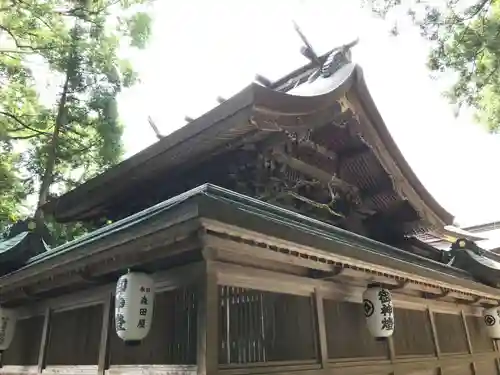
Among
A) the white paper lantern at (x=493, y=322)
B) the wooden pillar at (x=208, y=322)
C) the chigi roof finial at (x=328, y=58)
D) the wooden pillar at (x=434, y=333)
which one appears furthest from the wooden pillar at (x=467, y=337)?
the wooden pillar at (x=208, y=322)

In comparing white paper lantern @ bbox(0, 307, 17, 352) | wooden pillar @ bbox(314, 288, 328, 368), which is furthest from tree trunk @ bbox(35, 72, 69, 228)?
wooden pillar @ bbox(314, 288, 328, 368)

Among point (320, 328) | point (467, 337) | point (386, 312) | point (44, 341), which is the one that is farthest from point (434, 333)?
point (44, 341)

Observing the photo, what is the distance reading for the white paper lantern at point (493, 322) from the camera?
31.6 feet

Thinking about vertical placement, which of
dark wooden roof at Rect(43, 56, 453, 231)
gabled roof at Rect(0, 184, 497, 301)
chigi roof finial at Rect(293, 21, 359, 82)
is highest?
chigi roof finial at Rect(293, 21, 359, 82)

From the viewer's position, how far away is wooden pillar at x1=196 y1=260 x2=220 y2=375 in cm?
361

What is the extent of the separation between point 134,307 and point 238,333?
3.60ft

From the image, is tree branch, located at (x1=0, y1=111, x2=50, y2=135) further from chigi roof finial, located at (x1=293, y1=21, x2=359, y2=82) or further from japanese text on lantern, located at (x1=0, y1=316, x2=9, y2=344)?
chigi roof finial, located at (x1=293, y1=21, x2=359, y2=82)

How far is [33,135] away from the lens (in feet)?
47.8

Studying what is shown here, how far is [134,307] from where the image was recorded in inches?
162

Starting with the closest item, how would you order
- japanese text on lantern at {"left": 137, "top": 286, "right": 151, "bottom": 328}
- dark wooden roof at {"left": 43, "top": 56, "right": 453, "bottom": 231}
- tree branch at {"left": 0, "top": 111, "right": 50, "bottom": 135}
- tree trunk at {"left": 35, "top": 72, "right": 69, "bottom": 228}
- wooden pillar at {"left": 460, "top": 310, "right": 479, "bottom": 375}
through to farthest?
japanese text on lantern at {"left": 137, "top": 286, "right": 151, "bottom": 328}, dark wooden roof at {"left": 43, "top": 56, "right": 453, "bottom": 231}, wooden pillar at {"left": 460, "top": 310, "right": 479, "bottom": 375}, tree trunk at {"left": 35, "top": 72, "right": 69, "bottom": 228}, tree branch at {"left": 0, "top": 111, "right": 50, "bottom": 135}

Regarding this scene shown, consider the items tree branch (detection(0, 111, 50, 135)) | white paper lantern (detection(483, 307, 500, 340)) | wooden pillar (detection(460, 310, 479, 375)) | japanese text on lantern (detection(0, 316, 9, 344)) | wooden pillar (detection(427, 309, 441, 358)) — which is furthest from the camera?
tree branch (detection(0, 111, 50, 135))

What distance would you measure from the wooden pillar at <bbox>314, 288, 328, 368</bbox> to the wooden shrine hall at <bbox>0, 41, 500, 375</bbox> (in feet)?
0.06

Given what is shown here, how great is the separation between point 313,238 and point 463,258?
7.04 m

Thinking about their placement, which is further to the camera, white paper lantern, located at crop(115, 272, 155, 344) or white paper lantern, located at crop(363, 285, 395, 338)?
white paper lantern, located at crop(363, 285, 395, 338)
